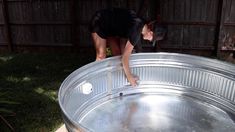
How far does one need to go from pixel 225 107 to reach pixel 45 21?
5.19m

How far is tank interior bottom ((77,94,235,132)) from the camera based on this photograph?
312 cm

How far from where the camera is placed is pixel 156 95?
150 inches

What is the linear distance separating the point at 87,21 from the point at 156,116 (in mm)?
4257

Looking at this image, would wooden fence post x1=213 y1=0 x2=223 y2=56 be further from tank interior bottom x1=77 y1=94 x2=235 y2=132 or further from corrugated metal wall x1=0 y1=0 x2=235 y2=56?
tank interior bottom x1=77 y1=94 x2=235 y2=132

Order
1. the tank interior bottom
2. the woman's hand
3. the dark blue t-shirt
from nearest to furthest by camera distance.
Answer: the tank interior bottom, the dark blue t-shirt, the woman's hand

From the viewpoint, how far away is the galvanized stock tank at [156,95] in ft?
10.3

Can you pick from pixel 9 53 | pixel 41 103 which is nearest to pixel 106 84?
pixel 41 103

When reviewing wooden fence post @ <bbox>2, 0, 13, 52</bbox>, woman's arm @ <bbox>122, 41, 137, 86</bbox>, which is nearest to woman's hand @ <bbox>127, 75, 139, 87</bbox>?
woman's arm @ <bbox>122, 41, 137, 86</bbox>

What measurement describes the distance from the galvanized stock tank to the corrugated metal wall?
3.14 metres

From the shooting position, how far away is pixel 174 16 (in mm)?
6734

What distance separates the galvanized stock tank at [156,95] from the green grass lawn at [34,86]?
2.77 ft

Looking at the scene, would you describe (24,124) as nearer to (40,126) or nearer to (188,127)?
(40,126)

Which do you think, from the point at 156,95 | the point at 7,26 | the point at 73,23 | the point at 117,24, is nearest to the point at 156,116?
the point at 156,95

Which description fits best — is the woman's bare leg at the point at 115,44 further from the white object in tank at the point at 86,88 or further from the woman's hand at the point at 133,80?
the white object in tank at the point at 86,88
